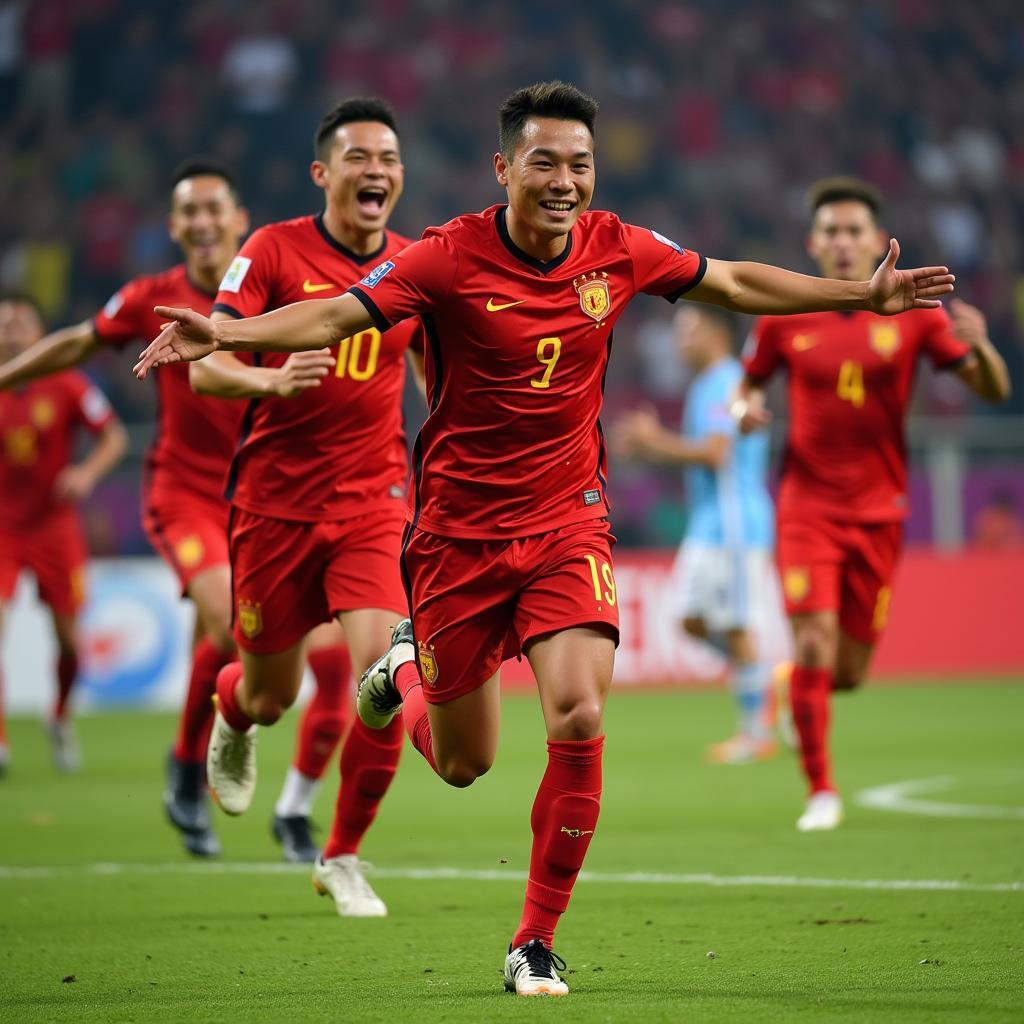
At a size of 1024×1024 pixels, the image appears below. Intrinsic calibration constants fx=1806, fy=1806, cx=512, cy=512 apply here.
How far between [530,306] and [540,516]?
0.59 m

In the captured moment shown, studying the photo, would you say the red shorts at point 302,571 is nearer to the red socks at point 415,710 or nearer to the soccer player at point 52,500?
the red socks at point 415,710

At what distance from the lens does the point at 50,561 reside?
1209cm

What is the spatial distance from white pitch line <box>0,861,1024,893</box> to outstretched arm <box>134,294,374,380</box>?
2938mm

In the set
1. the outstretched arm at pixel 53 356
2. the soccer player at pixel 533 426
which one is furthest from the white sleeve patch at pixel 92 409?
the soccer player at pixel 533 426

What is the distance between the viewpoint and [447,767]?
5344mm

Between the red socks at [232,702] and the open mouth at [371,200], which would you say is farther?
the red socks at [232,702]

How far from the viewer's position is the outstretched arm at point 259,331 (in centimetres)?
450

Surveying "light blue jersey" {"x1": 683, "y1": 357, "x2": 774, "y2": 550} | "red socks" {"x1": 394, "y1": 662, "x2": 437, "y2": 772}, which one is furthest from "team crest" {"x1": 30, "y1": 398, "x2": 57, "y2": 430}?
"red socks" {"x1": 394, "y1": 662, "x2": 437, "y2": 772}

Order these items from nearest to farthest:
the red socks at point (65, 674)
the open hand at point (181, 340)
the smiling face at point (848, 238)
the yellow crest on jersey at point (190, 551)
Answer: the open hand at point (181, 340)
the yellow crest on jersey at point (190, 551)
the smiling face at point (848, 238)
the red socks at point (65, 674)

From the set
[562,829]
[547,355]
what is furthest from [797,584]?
[562,829]

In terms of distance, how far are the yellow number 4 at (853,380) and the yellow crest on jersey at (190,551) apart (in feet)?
10.4

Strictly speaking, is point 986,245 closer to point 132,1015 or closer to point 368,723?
point 368,723

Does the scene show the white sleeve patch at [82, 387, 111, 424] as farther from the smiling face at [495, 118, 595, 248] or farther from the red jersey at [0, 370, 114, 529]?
the smiling face at [495, 118, 595, 248]

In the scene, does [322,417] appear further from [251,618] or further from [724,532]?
[724,532]
